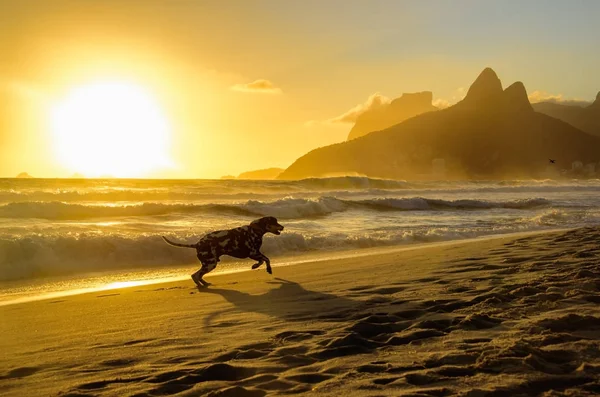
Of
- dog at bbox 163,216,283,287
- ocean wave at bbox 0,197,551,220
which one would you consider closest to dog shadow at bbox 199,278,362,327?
dog at bbox 163,216,283,287

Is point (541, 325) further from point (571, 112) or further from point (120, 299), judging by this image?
point (571, 112)

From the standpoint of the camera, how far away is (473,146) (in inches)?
5404

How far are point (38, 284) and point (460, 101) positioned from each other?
157 metres

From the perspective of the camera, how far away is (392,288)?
6730 mm


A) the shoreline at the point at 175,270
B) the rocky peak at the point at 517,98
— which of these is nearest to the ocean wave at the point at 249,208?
the shoreline at the point at 175,270

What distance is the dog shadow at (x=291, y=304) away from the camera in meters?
5.50

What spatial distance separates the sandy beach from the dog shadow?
0.07 feet

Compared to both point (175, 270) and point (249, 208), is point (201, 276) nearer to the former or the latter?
point (175, 270)

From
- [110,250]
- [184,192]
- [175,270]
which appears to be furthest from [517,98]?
[175,270]

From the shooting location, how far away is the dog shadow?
5500mm

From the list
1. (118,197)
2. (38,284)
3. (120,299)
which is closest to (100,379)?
(120,299)

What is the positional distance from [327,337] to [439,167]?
135 meters

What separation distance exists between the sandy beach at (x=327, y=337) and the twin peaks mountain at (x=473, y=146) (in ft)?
414

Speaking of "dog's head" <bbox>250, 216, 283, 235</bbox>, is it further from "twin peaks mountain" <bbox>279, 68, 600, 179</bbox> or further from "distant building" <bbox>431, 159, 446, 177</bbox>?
"distant building" <bbox>431, 159, 446, 177</bbox>
